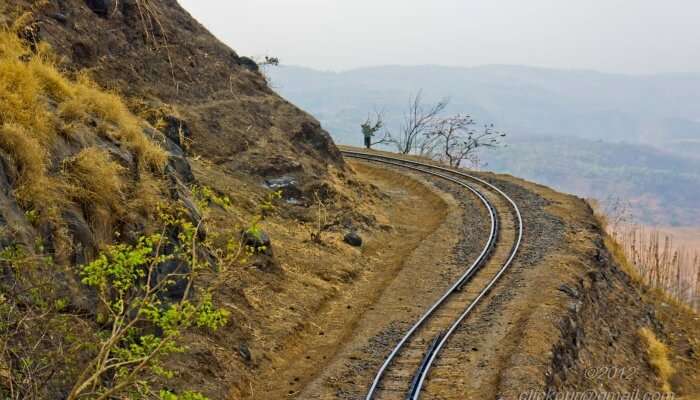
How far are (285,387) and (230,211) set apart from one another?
7799mm

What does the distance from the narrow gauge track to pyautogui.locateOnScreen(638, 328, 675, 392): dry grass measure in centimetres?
558

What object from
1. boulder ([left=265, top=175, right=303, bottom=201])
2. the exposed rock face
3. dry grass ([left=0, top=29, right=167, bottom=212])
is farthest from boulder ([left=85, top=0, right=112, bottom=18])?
boulder ([left=265, top=175, right=303, bottom=201])

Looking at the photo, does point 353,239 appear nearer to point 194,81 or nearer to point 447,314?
point 447,314

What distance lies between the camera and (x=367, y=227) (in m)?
25.5

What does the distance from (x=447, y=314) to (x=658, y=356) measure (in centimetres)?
956

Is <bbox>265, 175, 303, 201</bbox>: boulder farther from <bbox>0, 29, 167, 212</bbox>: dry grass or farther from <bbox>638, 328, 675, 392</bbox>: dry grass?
<bbox>638, 328, 675, 392</bbox>: dry grass

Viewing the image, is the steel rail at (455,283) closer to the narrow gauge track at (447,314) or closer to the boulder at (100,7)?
the narrow gauge track at (447,314)

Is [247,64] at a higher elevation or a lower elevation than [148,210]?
higher

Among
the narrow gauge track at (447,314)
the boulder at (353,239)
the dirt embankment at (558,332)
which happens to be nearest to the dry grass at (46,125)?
the dirt embankment at (558,332)

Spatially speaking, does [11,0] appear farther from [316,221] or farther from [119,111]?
[316,221]

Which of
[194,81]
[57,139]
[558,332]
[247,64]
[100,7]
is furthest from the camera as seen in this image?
[247,64]

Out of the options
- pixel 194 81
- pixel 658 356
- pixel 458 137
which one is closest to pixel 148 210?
pixel 194 81

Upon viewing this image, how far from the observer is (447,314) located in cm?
1755

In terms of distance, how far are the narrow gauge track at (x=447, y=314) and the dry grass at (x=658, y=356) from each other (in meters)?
5.58
